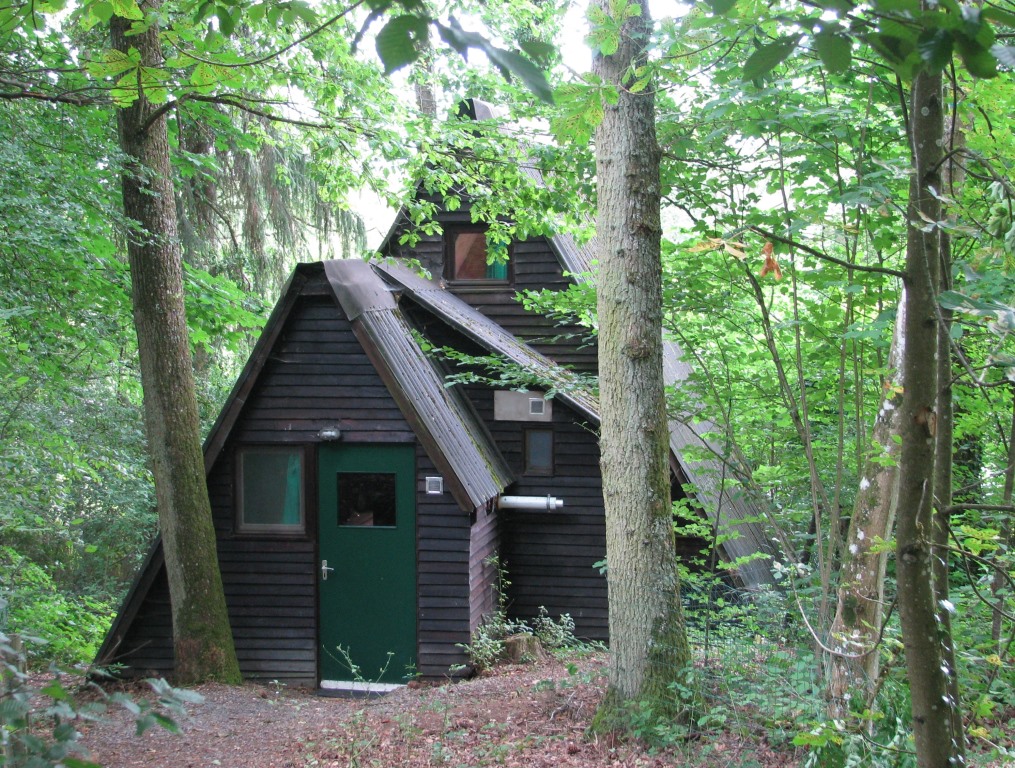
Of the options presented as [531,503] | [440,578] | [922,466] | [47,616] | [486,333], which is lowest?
[47,616]

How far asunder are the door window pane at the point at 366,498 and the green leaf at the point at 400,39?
330 inches

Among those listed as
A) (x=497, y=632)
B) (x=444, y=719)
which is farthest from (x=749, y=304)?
(x=497, y=632)

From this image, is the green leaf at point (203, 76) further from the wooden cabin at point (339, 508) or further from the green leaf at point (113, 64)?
the wooden cabin at point (339, 508)

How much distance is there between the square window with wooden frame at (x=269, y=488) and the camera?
9.70 metres

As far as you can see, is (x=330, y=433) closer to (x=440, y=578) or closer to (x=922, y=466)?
(x=440, y=578)

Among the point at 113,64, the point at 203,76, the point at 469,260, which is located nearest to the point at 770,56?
the point at 113,64

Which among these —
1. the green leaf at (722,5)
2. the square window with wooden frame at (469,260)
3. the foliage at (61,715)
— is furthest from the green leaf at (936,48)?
the square window with wooden frame at (469,260)

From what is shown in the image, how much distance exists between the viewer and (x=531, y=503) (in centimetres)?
1117

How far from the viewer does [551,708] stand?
6.21 m

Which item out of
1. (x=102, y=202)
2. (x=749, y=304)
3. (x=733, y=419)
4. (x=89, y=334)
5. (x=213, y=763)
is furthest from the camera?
(x=89, y=334)

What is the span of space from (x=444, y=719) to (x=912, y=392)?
17.7 feet

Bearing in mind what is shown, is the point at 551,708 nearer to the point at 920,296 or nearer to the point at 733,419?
the point at 733,419

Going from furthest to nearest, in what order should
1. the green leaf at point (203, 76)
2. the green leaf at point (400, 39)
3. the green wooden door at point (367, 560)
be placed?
the green wooden door at point (367, 560)
the green leaf at point (203, 76)
the green leaf at point (400, 39)

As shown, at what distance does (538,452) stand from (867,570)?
291 inches
